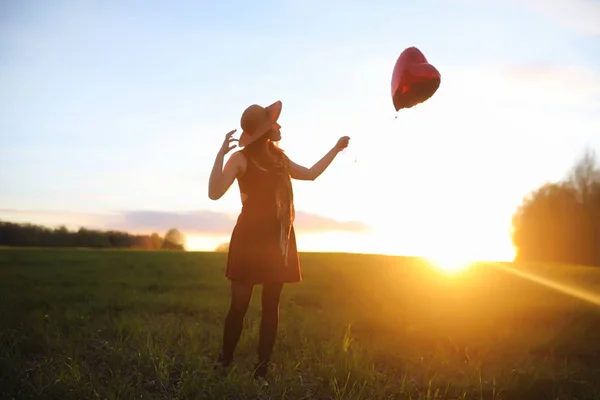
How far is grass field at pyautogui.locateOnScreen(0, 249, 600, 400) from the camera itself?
5.44m

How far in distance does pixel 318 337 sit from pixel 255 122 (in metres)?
3.21

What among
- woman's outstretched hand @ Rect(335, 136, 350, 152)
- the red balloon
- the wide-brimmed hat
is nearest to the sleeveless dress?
the wide-brimmed hat

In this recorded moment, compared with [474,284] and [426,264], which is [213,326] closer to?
[474,284]

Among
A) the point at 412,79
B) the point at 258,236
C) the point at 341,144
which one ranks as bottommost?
the point at 258,236

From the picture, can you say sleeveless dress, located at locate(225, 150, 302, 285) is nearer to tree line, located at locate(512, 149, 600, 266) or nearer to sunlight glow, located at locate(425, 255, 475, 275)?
sunlight glow, located at locate(425, 255, 475, 275)

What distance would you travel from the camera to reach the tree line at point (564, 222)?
2556 cm

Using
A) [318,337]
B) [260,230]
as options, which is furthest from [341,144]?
[318,337]

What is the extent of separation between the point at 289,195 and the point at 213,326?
309 cm

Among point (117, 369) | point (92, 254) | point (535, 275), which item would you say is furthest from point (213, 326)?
point (92, 254)

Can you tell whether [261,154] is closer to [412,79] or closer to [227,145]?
[227,145]

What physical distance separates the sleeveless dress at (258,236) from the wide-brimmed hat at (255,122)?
20 centimetres

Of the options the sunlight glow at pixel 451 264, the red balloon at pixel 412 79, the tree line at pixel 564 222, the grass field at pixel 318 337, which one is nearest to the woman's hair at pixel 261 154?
the red balloon at pixel 412 79

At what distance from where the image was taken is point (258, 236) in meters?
5.55

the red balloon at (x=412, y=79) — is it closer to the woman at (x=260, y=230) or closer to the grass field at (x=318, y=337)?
the woman at (x=260, y=230)
